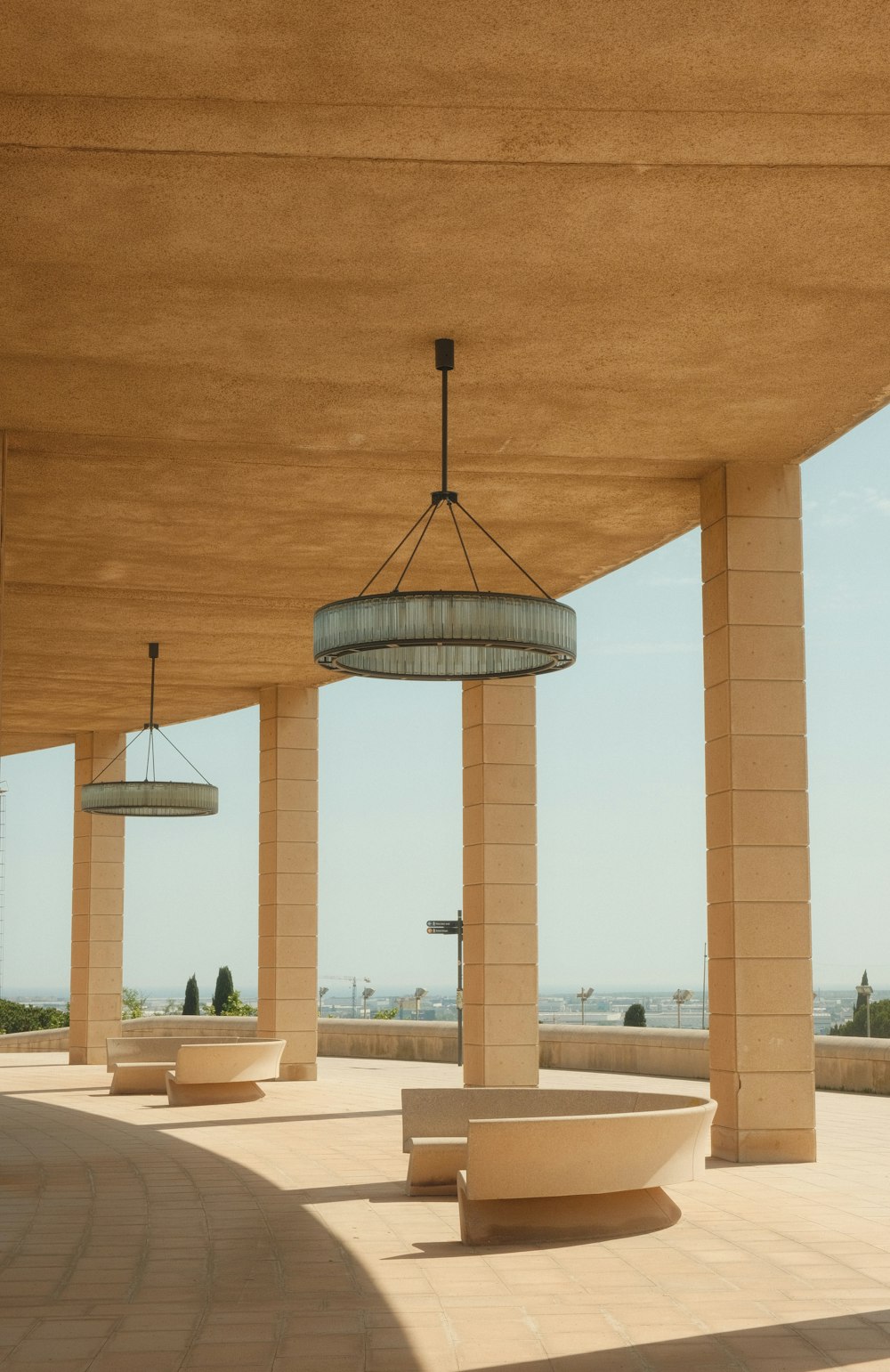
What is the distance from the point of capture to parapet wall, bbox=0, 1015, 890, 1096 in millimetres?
18062

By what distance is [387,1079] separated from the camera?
2059 centimetres

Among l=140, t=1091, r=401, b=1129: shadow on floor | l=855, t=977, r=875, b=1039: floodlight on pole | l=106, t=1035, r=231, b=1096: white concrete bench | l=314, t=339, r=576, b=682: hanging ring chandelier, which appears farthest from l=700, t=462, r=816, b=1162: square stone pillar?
l=855, t=977, r=875, b=1039: floodlight on pole

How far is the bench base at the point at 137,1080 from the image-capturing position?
717 inches

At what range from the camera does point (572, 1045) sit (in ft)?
72.6

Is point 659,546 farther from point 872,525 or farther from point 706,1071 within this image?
point 872,525

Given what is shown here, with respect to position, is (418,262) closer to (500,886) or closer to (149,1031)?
(500,886)

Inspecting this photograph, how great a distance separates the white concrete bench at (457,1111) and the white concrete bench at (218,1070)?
20.4 feet

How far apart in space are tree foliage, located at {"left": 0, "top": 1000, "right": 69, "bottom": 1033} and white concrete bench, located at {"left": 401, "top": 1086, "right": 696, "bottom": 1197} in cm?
2474

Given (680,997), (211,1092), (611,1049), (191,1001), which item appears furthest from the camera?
(191,1001)

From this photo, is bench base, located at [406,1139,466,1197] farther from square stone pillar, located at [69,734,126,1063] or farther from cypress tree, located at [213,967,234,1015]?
cypress tree, located at [213,967,234,1015]

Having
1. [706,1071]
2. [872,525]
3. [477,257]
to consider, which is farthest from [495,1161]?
[872,525]

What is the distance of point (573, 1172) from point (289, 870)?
13405 mm

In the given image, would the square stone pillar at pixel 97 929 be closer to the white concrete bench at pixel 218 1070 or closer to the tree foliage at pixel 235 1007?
the tree foliage at pixel 235 1007

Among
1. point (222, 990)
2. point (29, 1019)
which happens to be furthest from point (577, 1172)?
point (29, 1019)
